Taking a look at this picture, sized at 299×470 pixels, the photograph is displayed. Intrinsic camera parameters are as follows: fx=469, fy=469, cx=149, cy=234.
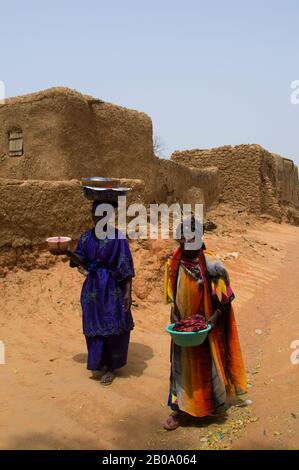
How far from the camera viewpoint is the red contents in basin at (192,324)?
3252 millimetres

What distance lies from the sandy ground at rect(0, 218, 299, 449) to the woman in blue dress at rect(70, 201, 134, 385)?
0.78ft

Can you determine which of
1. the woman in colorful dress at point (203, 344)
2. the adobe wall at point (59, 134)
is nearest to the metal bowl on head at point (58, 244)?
the woman in colorful dress at point (203, 344)

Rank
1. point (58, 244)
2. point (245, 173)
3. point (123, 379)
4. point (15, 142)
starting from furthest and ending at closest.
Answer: point (245, 173), point (15, 142), point (123, 379), point (58, 244)

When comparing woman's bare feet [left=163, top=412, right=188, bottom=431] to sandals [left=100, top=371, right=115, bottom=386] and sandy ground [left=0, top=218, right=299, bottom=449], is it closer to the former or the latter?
sandy ground [left=0, top=218, right=299, bottom=449]

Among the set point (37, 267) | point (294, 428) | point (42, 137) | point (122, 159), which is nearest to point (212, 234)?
point (122, 159)

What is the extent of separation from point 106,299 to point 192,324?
101 centimetres

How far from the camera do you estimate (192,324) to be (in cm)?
330

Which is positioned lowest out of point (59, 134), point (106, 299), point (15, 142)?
point (106, 299)

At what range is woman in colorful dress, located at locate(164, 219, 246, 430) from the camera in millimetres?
3348

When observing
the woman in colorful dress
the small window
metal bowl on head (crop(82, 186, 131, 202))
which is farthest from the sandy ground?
the small window

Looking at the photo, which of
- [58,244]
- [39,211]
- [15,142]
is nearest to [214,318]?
[58,244]

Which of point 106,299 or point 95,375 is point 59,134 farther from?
point 95,375
